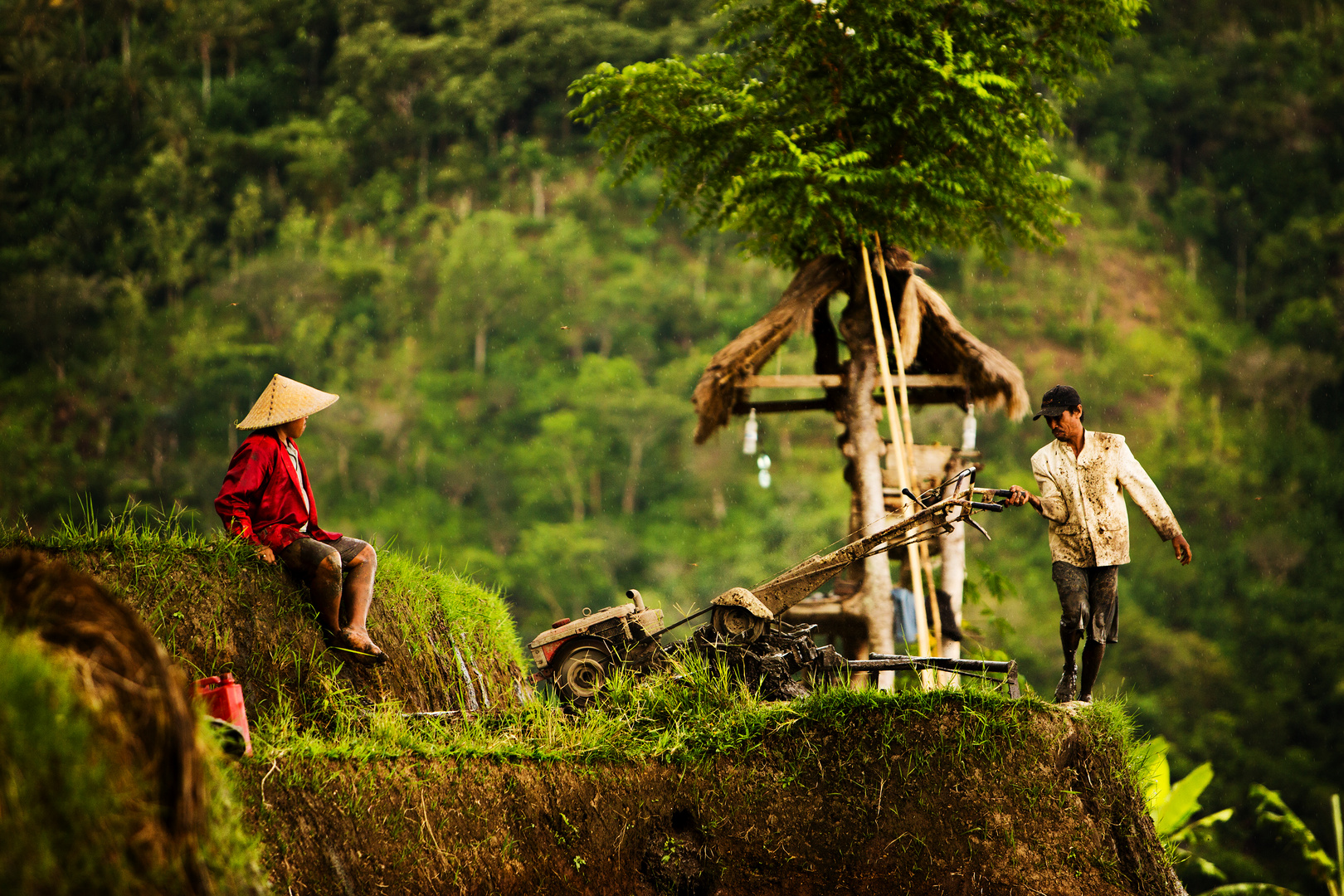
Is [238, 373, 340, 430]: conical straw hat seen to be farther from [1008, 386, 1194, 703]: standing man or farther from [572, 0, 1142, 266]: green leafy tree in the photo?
[572, 0, 1142, 266]: green leafy tree

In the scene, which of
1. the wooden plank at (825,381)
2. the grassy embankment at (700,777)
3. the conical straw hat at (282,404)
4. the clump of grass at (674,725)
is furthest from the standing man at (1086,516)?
the conical straw hat at (282,404)

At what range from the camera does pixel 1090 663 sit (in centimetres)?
597

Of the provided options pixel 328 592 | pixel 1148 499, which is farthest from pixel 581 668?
pixel 1148 499

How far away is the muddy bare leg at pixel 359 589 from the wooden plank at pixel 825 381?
155 inches

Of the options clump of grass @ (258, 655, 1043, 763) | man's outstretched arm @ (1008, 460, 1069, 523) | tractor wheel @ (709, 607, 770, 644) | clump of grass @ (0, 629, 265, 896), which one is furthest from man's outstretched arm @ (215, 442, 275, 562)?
man's outstretched arm @ (1008, 460, 1069, 523)

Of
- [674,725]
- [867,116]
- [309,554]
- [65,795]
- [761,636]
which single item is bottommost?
[674,725]

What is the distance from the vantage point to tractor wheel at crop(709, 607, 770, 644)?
6.09m

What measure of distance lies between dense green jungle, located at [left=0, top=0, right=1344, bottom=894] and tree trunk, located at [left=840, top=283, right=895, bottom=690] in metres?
20.3

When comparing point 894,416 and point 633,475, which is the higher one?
point 894,416

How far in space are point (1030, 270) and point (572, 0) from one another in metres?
18.6

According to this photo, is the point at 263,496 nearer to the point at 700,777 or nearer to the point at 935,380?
the point at 700,777

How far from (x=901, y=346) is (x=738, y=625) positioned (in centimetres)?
392

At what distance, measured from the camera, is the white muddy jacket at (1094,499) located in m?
5.78

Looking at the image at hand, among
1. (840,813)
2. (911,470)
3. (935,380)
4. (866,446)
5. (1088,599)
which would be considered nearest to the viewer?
(840,813)
